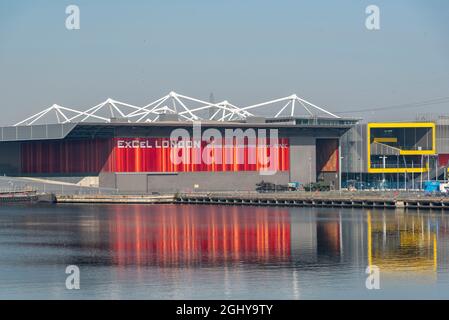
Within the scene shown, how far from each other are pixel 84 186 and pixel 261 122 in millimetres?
23044

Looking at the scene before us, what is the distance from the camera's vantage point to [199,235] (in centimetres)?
7675

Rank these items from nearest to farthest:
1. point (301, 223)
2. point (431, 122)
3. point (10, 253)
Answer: point (10, 253), point (301, 223), point (431, 122)

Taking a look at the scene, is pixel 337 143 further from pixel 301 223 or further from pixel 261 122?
pixel 301 223

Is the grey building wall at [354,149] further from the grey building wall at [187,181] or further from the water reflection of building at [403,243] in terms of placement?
the water reflection of building at [403,243]

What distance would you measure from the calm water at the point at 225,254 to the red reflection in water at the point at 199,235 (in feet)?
0.23

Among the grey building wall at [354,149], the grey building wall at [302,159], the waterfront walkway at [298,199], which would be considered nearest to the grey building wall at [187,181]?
the grey building wall at [302,159]

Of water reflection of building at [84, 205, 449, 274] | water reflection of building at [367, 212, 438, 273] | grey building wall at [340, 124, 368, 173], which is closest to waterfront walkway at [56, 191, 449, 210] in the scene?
water reflection of building at [84, 205, 449, 274]

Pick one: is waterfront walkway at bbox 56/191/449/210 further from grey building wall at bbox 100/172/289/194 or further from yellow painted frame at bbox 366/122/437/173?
yellow painted frame at bbox 366/122/437/173

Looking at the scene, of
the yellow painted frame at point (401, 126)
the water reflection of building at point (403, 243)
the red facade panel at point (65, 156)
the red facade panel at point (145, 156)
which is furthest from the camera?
the yellow painted frame at point (401, 126)

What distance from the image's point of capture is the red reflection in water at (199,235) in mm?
63344

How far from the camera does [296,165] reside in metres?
135

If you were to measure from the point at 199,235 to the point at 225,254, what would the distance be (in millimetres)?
12445

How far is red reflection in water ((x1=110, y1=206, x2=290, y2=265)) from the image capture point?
63.3 metres

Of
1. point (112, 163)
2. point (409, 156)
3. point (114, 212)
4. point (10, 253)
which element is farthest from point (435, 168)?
point (10, 253)
